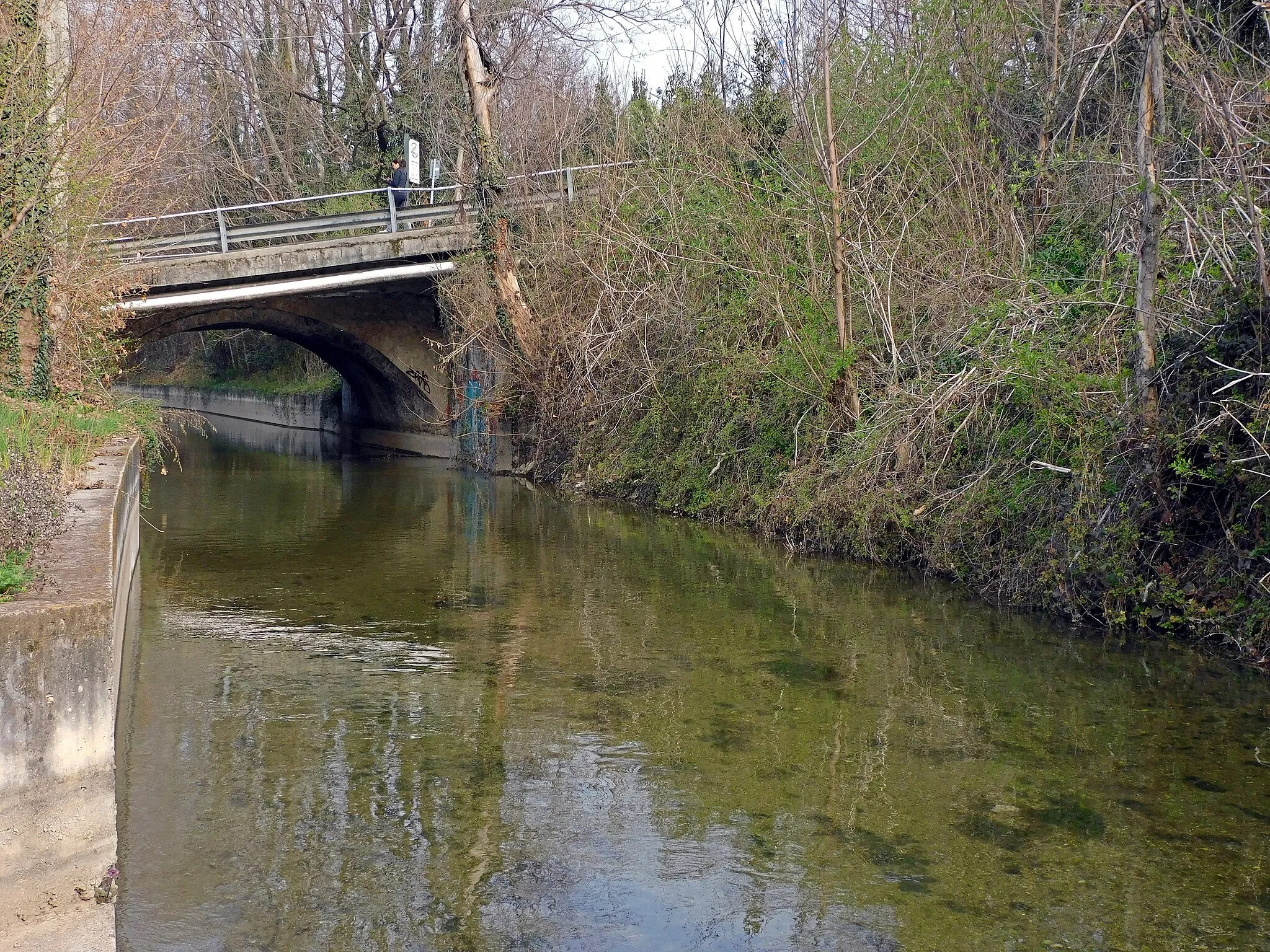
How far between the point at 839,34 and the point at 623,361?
231 inches

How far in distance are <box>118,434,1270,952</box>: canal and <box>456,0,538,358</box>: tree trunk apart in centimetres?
1015

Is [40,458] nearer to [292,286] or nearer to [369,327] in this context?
[292,286]

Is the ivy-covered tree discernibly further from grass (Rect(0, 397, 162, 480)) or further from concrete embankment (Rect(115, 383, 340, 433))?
concrete embankment (Rect(115, 383, 340, 433))

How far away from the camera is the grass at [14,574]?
194 inches

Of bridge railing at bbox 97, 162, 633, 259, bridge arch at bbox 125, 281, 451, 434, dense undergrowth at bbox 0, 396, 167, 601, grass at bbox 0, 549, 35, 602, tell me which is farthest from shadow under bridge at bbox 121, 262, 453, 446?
grass at bbox 0, 549, 35, 602

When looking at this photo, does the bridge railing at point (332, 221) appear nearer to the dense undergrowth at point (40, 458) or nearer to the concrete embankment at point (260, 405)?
Answer: the dense undergrowth at point (40, 458)

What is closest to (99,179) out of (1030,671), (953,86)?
(953,86)

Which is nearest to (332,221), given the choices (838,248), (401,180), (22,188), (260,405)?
(401,180)

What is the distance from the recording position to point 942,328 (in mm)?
13008

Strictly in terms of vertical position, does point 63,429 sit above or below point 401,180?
below

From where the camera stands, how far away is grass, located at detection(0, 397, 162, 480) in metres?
8.84

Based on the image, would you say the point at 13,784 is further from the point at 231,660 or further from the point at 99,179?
the point at 99,179

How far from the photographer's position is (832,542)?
524 inches

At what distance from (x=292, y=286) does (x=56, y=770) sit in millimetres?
19691
